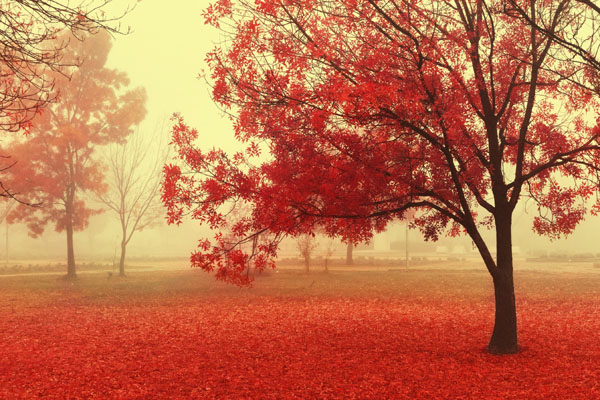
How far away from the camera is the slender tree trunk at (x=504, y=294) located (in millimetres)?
9891

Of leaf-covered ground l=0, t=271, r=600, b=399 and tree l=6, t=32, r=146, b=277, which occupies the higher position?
tree l=6, t=32, r=146, b=277

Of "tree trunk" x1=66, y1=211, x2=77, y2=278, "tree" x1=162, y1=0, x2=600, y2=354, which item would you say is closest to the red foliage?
"tree" x1=162, y1=0, x2=600, y2=354

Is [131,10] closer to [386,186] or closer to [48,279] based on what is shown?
[386,186]

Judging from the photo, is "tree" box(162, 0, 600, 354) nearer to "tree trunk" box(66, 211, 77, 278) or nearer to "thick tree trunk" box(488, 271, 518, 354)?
"thick tree trunk" box(488, 271, 518, 354)

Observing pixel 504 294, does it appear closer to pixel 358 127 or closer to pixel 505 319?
pixel 505 319

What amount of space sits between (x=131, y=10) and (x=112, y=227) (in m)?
112

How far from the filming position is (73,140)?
2664cm

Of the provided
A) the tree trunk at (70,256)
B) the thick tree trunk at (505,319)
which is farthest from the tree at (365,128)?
the tree trunk at (70,256)

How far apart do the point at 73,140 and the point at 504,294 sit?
23.9 m

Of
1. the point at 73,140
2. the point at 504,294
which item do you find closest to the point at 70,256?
the point at 73,140

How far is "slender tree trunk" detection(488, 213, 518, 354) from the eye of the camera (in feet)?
32.4

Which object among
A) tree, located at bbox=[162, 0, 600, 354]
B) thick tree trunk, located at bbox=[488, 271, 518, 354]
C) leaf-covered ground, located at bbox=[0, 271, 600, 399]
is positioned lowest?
leaf-covered ground, located at bbox=[0, 271, 600, 399]

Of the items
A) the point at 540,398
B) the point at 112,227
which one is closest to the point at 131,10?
the point at 540,398

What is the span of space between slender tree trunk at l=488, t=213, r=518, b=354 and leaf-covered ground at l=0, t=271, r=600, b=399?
37cm
